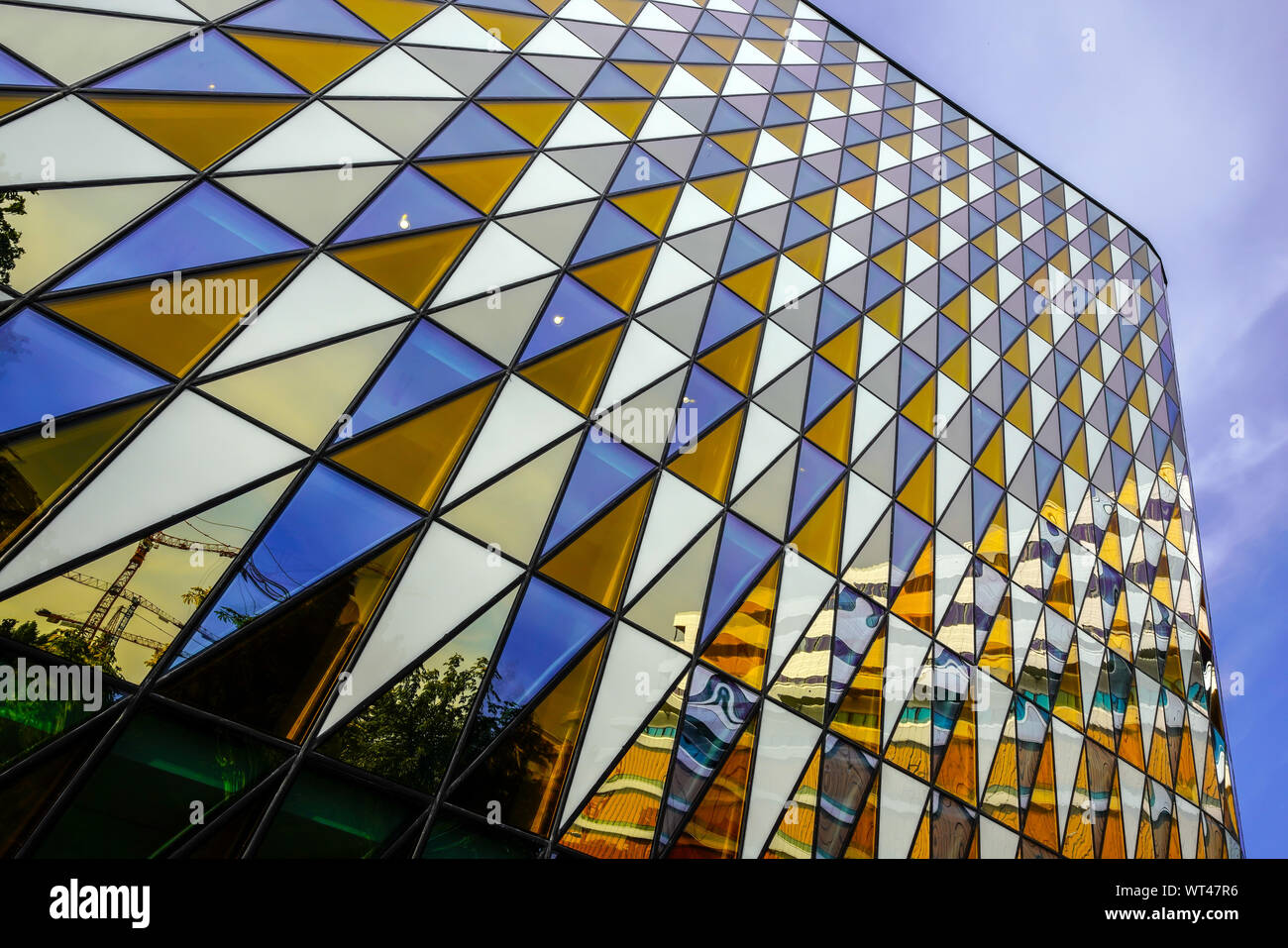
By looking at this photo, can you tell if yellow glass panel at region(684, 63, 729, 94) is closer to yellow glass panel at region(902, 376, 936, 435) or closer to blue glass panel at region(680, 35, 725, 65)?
blue glass panel at region(680, 35, 725, 65)

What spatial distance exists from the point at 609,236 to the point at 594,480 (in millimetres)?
4928

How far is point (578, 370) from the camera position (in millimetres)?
10953

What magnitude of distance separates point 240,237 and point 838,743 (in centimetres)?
1167

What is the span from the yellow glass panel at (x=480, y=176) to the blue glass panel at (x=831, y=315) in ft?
22.5

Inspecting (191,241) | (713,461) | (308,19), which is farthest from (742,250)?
(191,241)

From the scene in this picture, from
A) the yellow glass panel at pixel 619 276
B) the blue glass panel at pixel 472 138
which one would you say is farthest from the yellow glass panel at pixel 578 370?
the blue glass panel at pixel 472 138

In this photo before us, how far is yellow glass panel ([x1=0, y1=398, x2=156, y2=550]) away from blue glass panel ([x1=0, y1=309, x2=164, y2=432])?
200 mm

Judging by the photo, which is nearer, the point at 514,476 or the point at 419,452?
the point at 419,452

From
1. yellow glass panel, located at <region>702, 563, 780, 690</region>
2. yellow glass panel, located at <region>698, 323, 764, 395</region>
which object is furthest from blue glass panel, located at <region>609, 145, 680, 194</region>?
yellow glass panel, located at <region>702, 563, 780, 690</region>

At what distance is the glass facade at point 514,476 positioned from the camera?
280 inches

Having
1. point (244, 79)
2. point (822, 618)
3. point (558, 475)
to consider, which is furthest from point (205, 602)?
point (822, 618)

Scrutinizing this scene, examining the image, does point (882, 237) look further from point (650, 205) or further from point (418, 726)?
point (418, 726)

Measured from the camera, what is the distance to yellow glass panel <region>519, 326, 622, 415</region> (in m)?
10.6

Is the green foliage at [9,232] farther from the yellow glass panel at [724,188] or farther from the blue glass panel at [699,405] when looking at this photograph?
the yellow glass panel at [724,188]
